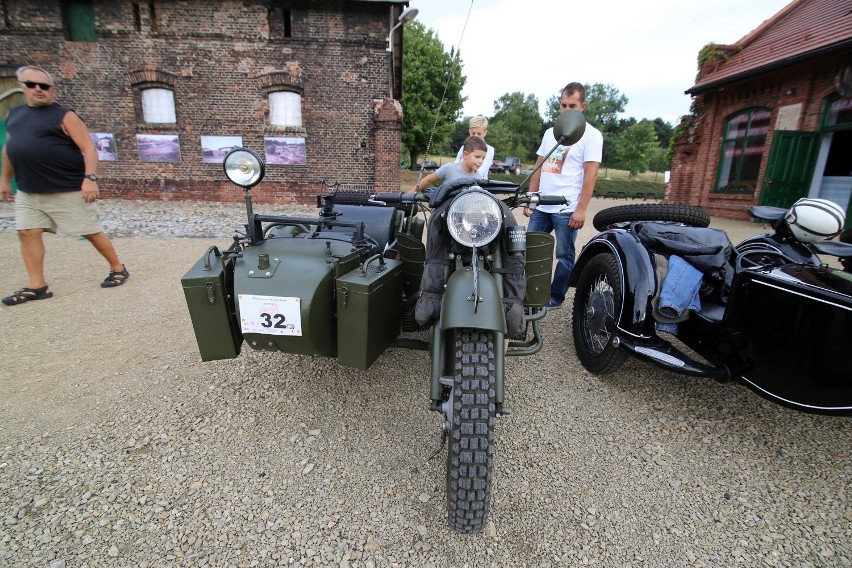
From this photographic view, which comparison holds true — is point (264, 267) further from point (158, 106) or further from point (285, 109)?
point (158, 106)

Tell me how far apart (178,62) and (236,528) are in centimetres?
1358

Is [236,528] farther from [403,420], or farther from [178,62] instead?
[178,62]

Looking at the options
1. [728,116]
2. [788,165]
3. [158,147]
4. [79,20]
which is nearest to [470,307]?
[788,165]

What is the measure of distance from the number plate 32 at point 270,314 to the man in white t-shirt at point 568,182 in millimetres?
2305

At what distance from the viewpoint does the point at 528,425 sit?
254 centimetres

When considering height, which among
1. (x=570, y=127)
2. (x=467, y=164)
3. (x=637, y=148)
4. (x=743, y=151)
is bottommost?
(x=467, y=164)

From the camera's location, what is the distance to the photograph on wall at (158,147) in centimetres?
1223

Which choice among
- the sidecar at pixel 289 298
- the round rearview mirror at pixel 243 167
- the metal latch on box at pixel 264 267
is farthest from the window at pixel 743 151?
the metal latch on box at pixel 264 267

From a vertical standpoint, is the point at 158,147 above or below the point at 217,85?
below

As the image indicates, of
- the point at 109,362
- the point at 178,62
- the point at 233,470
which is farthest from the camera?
the point at 178,62

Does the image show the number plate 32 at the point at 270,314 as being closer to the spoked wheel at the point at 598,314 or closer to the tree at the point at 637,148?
the spoked wheel at the point at 598,314

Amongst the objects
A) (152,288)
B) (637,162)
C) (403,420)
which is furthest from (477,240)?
(637,162)

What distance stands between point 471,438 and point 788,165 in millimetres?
13227

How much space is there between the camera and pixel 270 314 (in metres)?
2.06
